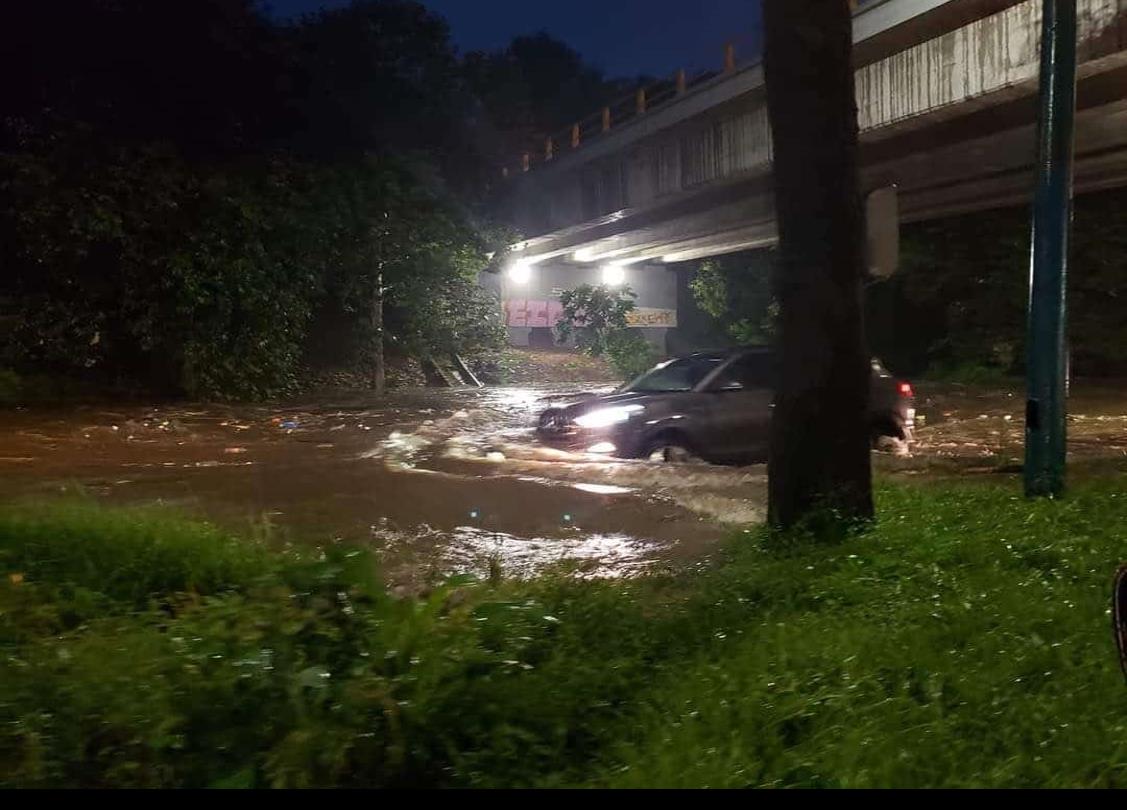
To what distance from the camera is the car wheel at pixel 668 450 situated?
1192cm

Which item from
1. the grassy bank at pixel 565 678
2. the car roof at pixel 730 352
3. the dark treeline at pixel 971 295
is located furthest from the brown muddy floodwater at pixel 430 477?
the dark treeline at pixel 971 295

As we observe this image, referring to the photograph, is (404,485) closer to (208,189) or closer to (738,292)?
(208,189)

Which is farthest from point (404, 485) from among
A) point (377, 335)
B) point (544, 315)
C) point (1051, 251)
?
point (544, 315)

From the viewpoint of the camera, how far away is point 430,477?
12273mm

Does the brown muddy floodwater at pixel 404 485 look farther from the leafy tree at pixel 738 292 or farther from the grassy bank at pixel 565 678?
the leafy tree at pixel 738 292

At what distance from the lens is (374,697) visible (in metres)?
3.83

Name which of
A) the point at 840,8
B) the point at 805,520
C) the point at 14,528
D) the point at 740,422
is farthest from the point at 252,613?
the point at 740,422

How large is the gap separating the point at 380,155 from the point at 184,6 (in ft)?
16.6

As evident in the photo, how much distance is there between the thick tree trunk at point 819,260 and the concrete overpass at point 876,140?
23.1 ft

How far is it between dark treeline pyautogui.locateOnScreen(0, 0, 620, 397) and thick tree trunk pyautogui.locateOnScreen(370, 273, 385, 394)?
0.23ft

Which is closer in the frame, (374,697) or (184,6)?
(374,697)

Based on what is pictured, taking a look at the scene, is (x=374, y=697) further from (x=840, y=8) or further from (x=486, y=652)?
(x=840, y=8)

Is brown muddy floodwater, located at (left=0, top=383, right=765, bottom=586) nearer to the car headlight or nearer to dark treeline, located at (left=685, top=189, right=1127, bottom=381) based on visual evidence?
the car headlight

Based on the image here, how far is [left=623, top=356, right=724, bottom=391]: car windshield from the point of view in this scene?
41.0 ft
